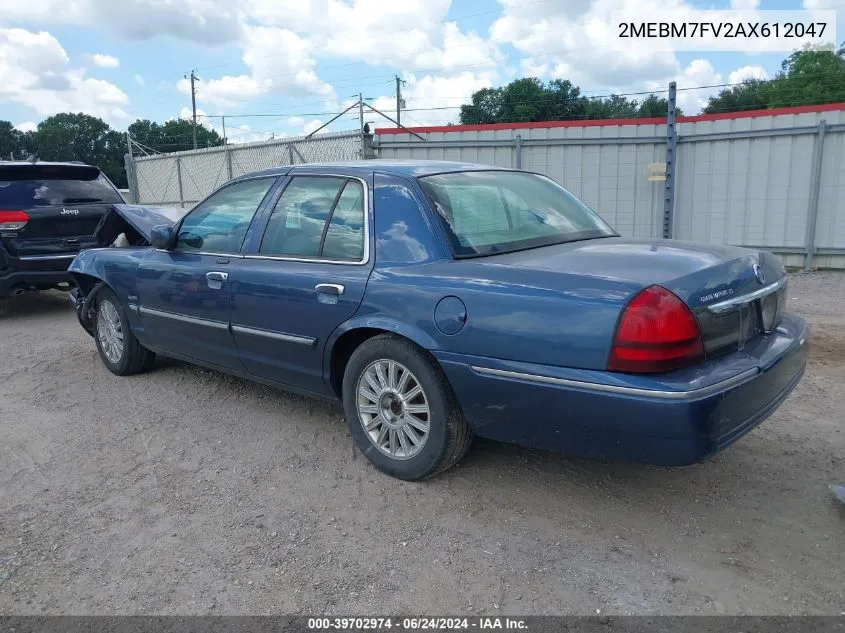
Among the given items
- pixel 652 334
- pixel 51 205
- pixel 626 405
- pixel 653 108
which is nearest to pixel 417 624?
pixel 626 405

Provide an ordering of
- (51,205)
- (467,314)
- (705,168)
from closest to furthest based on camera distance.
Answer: (467,314)
(51,205)
(705,168)

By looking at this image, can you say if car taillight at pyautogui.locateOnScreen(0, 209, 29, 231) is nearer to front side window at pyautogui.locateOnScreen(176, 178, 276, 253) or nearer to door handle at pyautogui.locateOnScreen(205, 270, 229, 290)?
front side window at pyautogui.locateOnScreen(176, 178, 276, 253)

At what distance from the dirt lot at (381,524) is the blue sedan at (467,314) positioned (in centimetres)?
38

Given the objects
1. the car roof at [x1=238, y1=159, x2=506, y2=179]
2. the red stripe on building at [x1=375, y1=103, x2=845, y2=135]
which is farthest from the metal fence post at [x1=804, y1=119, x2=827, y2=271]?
the car roof at [x1=238, y1=159, x2=506, y2=179]

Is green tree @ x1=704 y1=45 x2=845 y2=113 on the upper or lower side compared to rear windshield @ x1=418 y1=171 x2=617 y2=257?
upper

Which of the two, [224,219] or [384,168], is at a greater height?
[384,168]

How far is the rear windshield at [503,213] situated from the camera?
11.5ft

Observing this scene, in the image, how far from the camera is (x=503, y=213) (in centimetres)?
378

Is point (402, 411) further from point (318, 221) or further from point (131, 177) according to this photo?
point (131, 177)

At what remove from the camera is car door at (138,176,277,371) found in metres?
4.32

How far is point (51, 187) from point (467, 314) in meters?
6.85

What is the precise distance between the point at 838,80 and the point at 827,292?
4033cm

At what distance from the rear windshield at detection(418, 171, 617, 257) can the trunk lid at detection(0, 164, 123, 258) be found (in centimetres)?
531

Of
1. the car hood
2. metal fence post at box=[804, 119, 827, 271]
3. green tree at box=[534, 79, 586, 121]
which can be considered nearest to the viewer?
the car hood
